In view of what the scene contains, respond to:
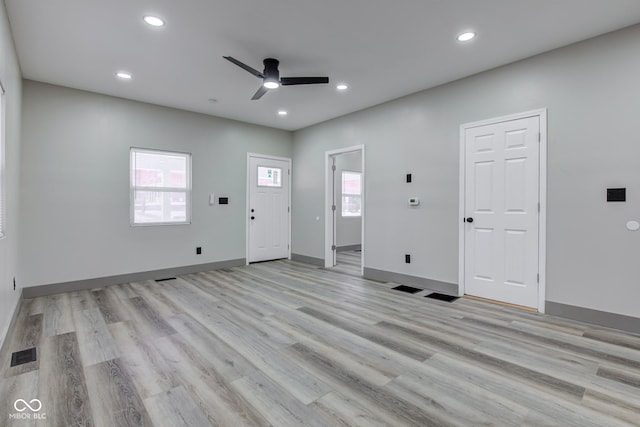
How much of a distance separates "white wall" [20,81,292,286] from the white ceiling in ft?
1.42

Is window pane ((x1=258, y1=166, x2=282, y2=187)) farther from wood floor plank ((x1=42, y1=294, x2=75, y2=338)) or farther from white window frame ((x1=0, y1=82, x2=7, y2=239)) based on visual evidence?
white window frame ((x1=0, y1=82, x2=7, y2=239))

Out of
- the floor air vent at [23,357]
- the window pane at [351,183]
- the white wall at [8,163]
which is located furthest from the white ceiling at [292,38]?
the window pane at [351,183]

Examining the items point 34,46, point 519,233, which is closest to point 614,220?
point 519,233

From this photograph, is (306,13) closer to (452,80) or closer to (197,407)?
(452,80)

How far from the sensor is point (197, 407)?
1.84m

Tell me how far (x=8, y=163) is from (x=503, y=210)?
5.18 meters

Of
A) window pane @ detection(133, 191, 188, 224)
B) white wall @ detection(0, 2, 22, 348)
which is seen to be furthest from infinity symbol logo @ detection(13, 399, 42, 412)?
window pane @ detection(133, 191, 188, 224)

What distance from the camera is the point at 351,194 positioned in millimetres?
8133

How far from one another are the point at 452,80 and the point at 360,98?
1.28 m

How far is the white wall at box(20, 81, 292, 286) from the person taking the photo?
4.09 meters

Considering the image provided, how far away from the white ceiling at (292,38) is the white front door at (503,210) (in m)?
0.86

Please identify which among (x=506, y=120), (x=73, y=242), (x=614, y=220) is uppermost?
(x=506, y=120)

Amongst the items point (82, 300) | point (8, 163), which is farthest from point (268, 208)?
point (8, 163)

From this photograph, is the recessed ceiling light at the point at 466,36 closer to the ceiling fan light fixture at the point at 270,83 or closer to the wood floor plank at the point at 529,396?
the ceiling fan light fixture at the point at 270,83
